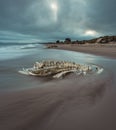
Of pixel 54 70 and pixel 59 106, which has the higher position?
pixel 54 70

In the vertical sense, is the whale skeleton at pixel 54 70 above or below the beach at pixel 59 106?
above

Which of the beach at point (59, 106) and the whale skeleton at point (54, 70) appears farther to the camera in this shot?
the whale skeleton at point (54, 70)

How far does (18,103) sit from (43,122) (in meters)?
0.88

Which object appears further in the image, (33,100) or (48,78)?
(48,78)

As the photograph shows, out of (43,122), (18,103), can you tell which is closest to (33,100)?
(18,103)

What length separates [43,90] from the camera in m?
3.81

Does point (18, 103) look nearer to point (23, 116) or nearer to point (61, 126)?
point (23, 116)

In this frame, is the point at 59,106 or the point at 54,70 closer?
the point at 59,106

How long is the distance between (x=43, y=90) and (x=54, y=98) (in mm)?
586

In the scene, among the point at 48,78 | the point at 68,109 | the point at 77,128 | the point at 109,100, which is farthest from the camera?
the point at 48,78

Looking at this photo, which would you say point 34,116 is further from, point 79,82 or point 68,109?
Result: point 79,82

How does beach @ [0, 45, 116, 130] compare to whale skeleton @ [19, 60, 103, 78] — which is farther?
whale skeleton @ [19, 60, 103, 78]

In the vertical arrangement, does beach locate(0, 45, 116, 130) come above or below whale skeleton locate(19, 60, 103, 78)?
below

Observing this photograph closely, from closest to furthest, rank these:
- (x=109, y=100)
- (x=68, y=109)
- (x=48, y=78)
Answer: (x=68, y=109) < (x=109, y=100) < (x=48, y=78)
